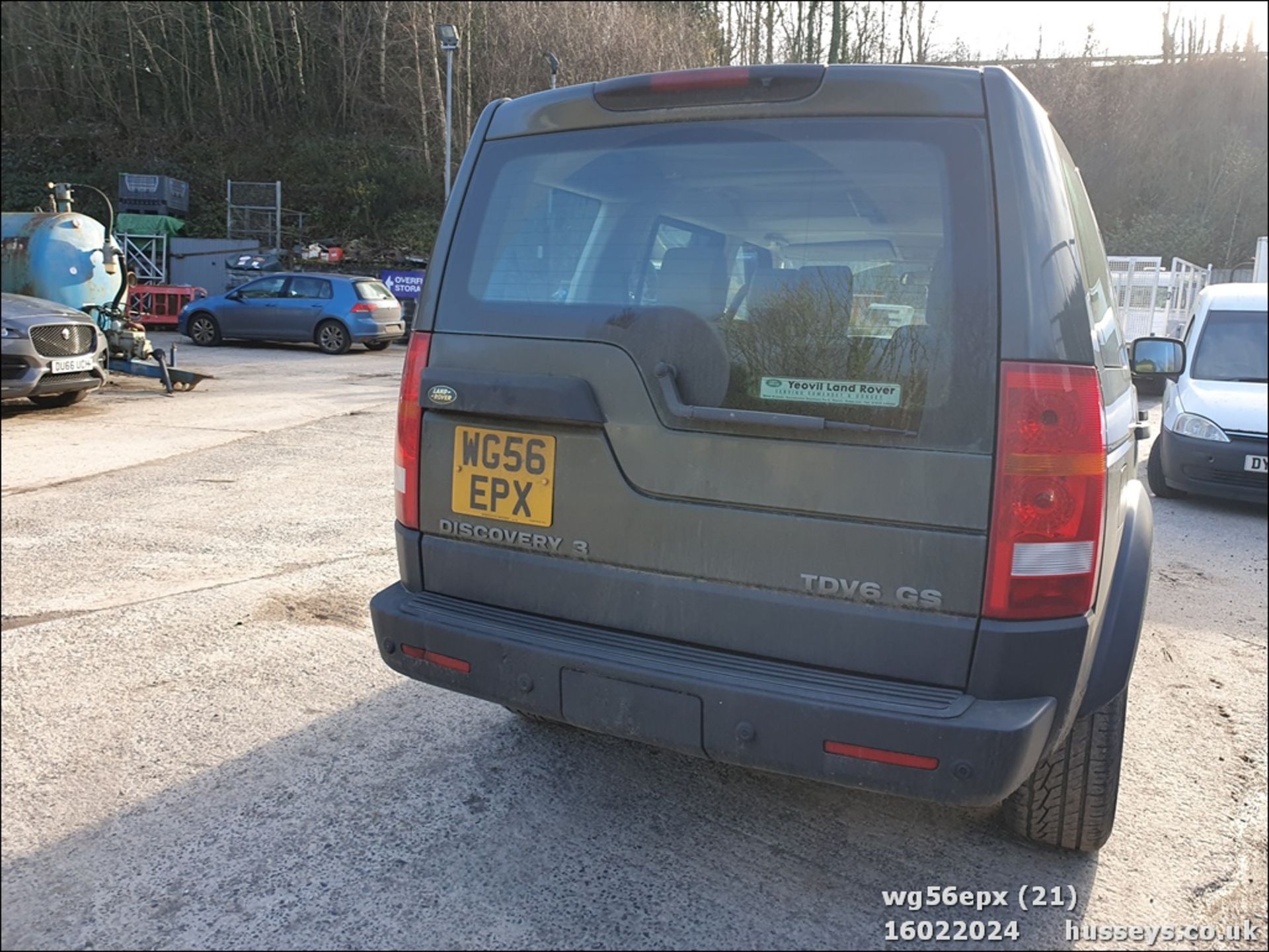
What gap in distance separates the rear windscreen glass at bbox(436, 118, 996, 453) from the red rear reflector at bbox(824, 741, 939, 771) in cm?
67

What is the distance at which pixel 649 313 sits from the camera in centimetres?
235

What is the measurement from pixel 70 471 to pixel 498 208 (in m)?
5.93

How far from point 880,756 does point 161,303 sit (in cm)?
2409

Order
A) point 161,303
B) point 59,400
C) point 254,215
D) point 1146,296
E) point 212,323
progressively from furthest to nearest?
point 254,215 < point 161,303 < point 212,323 < point 1146,296 < point 59,400

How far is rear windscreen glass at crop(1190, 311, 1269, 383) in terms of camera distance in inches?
319

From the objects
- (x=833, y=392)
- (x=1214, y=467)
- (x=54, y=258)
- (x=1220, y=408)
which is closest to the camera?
(x=833, y=392)

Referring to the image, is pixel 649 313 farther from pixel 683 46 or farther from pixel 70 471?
pixel 683 46

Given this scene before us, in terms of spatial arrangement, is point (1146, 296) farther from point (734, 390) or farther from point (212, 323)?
point (734, 390)

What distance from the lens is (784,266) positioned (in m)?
2.24

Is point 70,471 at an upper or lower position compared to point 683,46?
lower

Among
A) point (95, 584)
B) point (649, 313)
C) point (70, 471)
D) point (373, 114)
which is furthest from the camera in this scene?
point (373, 114)

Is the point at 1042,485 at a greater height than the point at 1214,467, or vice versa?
Answer: the point at 1042,485

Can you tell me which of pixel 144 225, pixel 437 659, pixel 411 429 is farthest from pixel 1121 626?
pixel 144 225

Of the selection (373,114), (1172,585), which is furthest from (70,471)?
(373,114)
